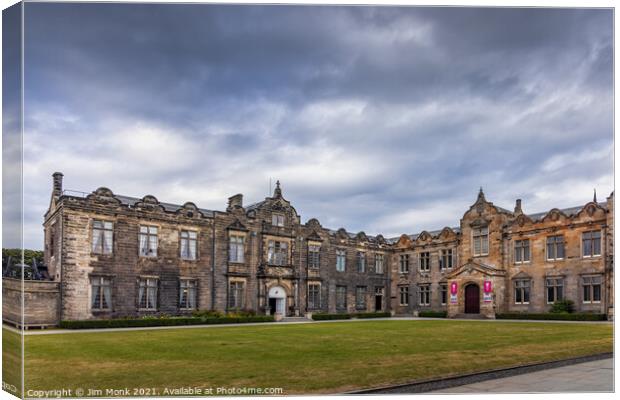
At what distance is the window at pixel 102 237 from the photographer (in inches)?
1252

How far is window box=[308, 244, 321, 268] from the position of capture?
138 ft

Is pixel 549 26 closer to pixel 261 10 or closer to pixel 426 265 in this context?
pixel 261 10

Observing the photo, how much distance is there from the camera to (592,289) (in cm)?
3509

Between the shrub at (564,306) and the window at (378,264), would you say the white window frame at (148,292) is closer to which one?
the window at (378,264)

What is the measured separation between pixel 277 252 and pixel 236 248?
10.1ft

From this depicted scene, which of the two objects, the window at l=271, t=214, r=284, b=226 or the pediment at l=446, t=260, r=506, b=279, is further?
the window at l=271, t=214, r=284, b=226

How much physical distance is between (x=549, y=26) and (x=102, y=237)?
1011 inches

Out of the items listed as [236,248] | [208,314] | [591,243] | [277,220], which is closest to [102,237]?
[208,314]

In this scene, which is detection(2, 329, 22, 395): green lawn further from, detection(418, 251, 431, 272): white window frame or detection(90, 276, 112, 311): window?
detection(418, 251, 431, 272): white window frame

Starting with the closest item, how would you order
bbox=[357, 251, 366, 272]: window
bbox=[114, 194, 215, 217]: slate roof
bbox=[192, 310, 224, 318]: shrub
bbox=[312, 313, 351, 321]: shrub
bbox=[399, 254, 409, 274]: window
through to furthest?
bbox=[114, 194, 215, 217]: slate roof
bbox=[192, 310, 224, 318]: shrub
bbox=[312, 313, 351, 321]: shrub
bbox=[357, 251, 366, 272]: window
bbox=[399, 254, 409, 274]: window

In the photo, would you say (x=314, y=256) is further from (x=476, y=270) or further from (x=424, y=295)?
(x=476, y=270)

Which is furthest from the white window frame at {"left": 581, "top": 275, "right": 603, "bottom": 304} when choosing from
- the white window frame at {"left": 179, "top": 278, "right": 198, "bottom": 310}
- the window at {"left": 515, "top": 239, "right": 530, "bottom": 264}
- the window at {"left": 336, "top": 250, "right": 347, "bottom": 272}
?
the white window frame at {"left": 179, "top": 278, "right": 198, "bottom": 310}

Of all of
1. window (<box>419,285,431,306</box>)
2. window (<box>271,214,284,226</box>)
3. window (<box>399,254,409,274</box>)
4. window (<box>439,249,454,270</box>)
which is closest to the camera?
window (<box>271,214,284,226</box>)

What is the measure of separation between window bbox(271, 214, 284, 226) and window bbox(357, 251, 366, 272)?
22.9 ft
